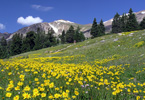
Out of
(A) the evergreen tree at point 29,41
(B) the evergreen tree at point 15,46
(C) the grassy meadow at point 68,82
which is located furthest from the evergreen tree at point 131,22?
Answer: (B) the evergreen tree at point 15,46

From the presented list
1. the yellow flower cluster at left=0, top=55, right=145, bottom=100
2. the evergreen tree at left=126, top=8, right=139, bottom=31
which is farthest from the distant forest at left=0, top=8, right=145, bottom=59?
the yellow flower cluster at left=0, top=55, right=145, bottom=100

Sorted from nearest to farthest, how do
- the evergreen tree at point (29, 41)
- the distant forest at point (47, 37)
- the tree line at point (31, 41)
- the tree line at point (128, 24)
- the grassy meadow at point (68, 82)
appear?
1. the grassy meadow at point (68, 82)
2. the tree line at point (128, 24)
3. the distant forest at point (47, 37)
4. the tree line at point (31, 41)
5. the evergreen tree at point (29, 41)

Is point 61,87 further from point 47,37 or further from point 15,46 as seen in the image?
point 47,37

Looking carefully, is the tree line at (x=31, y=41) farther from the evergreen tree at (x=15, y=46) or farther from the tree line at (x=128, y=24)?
the tree line at (x=128, y=24)

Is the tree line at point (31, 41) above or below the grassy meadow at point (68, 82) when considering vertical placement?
above

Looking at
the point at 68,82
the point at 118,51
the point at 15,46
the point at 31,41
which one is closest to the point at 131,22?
the point at 118,51

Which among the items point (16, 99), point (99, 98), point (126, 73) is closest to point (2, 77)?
point (16, 99)

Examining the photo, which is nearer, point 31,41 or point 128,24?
point 128,24

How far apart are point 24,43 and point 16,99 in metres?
75.1

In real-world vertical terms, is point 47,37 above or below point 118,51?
above

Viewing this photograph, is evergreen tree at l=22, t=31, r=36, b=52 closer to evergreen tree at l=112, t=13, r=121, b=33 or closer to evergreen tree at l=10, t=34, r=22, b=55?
evergreen tree at l=10, t=34, r=22, b=55

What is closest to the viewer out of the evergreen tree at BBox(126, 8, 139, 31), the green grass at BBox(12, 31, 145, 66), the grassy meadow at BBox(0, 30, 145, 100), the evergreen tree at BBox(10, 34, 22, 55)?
the grassy meadow at BBox(0, 30, 145, 100)

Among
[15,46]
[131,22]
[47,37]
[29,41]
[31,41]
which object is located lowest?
[15,46]

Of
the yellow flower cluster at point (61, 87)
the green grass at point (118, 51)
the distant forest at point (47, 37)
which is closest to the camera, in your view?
the yellow flower cluster at point (61, 87)
